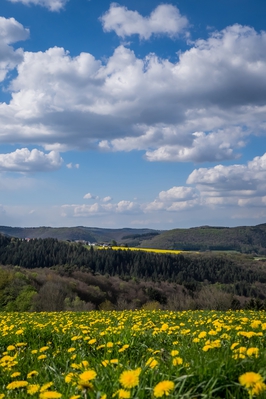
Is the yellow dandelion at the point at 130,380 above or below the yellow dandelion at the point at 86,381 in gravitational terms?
above

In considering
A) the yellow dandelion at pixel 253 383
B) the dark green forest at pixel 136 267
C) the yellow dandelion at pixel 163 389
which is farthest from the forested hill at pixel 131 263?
the yellow dandelion at pixel 253 383

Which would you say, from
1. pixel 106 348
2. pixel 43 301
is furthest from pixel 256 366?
pixel 43 301

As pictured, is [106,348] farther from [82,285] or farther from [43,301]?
[82,285]

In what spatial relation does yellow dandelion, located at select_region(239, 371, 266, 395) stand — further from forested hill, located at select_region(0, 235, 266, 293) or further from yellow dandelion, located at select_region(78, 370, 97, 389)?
forested hill, located at select_region(0, 235, 266, 293)

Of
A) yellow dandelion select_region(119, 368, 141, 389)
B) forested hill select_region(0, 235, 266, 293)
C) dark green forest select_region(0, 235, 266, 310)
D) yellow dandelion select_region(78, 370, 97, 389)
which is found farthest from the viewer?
forested hill select_region(0, 235, 266, 293)

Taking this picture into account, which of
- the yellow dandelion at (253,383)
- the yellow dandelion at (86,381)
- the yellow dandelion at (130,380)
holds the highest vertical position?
the yellow dandelion at (253,383)

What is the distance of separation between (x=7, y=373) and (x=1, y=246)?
557 ft

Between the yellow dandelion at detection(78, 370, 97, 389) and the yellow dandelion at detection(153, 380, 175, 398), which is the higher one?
the yellow dandelion at detection(153, 380, 175, 398)

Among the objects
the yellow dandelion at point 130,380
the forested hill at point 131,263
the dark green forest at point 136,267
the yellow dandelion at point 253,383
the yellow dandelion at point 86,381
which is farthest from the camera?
the forested hill at point 131,263

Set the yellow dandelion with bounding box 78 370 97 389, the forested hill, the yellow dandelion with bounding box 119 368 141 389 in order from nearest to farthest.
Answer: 1. the yellow dandelion with bounding box 119 368 141 389
2. the yellow dandelion with bounding box 78 370 97 389
3. the forested hill

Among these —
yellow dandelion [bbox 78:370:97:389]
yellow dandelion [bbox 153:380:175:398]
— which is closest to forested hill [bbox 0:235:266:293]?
yellow dandelion [bbox 78:370:97:389]

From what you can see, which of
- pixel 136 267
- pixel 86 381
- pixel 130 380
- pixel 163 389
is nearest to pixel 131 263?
pixel 136 267

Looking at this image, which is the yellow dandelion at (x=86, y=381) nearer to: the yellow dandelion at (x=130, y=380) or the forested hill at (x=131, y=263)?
the yellow dandelion at (x=130, y=380)

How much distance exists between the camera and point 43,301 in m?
49.0
